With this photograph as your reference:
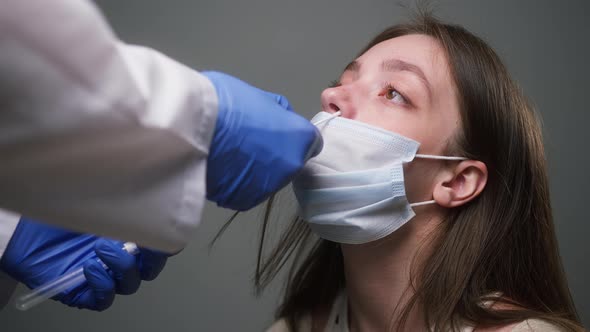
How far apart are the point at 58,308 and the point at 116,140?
1707 mm

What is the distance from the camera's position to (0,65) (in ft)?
2.11

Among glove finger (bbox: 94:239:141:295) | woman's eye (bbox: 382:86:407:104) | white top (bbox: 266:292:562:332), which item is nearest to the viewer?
glove finger (bbox: 94:239:141:295)

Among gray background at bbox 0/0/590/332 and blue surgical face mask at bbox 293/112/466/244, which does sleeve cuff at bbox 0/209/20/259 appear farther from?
gray background at bbox 0/0/590/332

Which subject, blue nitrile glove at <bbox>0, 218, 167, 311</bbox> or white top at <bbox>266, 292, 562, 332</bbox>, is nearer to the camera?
blue nitrile glove at <bbox>0, 218, 167, 311</bbox>

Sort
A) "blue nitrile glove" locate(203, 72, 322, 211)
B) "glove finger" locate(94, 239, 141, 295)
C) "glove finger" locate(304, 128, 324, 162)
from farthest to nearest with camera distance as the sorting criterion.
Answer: "glove finger" locate(94, 239, 141, 295) < "glove finger" locate(304, 128, 324, 162) < "blue nitrile glove" locate(203, 72, 322, 211)

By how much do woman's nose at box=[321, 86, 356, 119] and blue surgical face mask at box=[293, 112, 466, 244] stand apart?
1.6 inches

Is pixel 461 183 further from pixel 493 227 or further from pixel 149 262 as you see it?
pixel 149 262

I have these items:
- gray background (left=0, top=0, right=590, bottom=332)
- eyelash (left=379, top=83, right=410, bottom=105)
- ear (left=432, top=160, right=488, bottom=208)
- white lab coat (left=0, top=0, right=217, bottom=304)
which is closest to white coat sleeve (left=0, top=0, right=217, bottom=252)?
white lab coat (left=0, top=0, right=217, bottom=304)

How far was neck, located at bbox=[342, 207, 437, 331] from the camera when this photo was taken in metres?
1.40

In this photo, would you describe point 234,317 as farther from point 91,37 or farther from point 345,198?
point 91,37

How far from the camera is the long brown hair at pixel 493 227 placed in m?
1.36

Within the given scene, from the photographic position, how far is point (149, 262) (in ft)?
4.40

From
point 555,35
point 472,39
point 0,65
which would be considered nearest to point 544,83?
point 555,35

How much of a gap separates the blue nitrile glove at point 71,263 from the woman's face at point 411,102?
60cm
